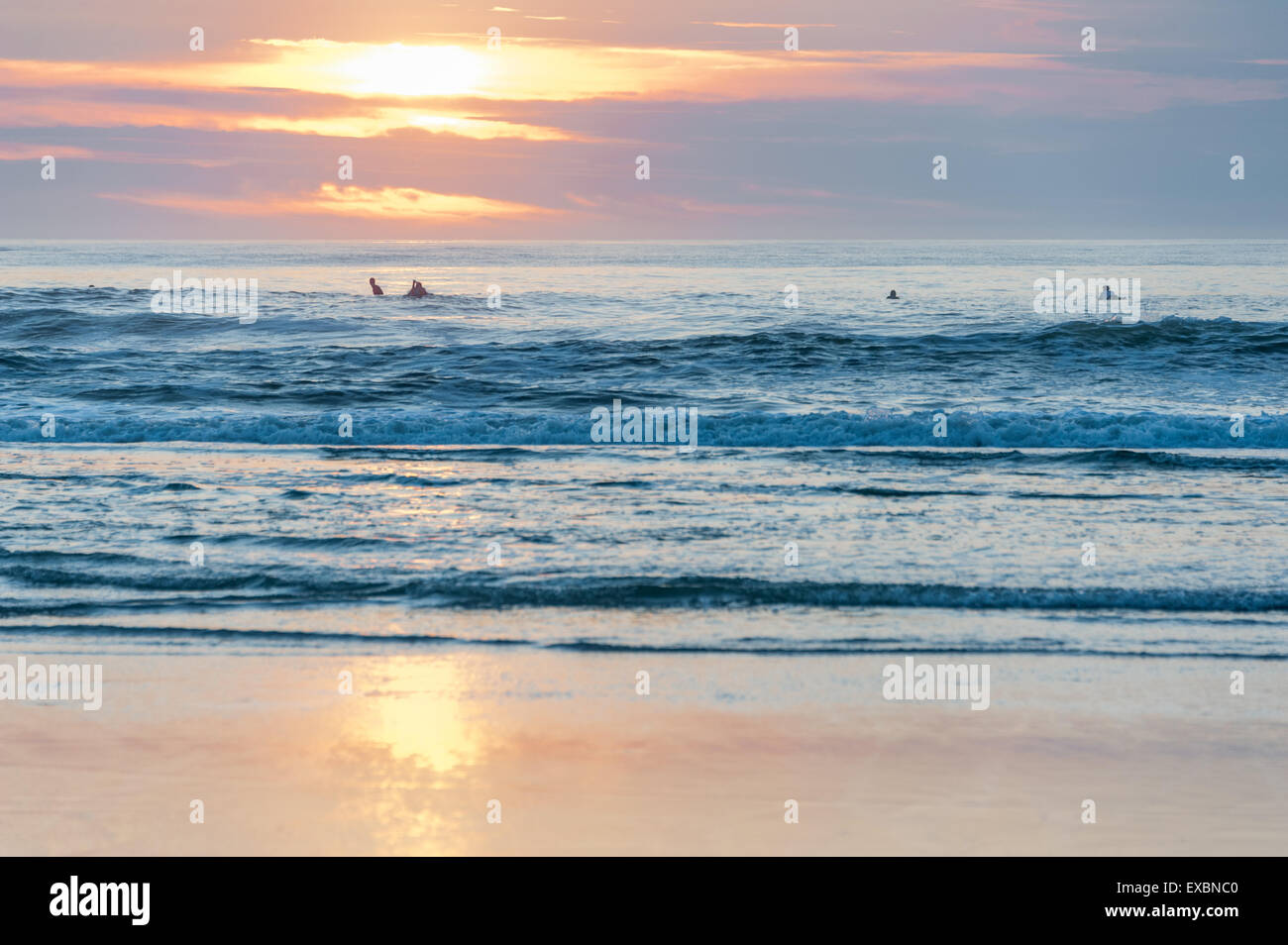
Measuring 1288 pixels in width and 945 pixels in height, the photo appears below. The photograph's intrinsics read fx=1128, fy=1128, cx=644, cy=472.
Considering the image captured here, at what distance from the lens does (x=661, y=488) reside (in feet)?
43.9

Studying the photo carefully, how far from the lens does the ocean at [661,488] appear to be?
8.47 meters

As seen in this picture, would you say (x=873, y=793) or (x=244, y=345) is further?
(x=244, y=345)

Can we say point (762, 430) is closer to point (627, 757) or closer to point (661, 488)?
point (661, 488)

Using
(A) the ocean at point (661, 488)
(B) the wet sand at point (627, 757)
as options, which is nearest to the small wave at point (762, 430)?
(A) the ocean at point (661, 488)

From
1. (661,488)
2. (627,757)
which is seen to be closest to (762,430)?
(661,488)

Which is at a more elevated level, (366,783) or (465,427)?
(465,427)

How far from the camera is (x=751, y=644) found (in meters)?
7.86

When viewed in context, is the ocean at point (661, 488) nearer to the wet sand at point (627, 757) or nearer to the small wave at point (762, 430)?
the small wave at point (762, 430)

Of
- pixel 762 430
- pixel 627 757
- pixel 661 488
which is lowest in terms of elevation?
pixel 627 757

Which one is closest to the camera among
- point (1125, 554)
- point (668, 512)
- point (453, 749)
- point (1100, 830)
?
point (1100, 830)

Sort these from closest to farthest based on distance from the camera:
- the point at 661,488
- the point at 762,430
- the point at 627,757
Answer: the point at 627,757 < the point at 661,488 < the point at 762,430
